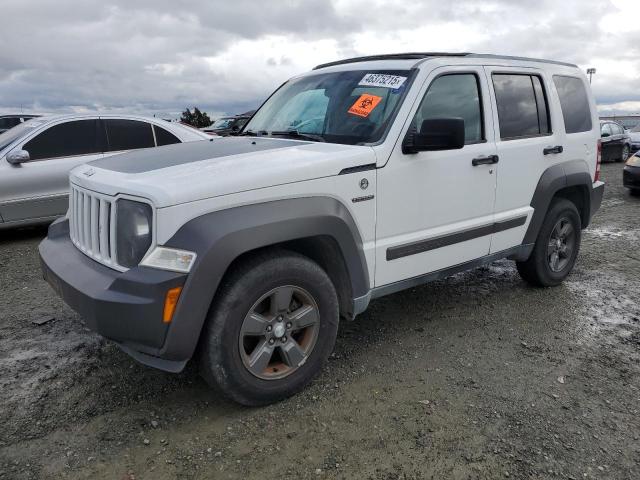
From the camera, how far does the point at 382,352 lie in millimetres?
3680

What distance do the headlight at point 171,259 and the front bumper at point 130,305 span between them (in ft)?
0.09

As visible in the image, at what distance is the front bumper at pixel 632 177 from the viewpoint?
407 inches

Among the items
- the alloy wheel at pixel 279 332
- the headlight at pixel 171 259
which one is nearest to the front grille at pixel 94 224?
the headlight at pixel 171 259

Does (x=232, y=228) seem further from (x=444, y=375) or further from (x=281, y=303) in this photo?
(x=444, y=375)

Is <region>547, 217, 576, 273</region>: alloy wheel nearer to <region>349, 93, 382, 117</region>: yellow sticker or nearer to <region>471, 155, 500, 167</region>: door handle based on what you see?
<region>471, 155, 500, 167</region>: door handle

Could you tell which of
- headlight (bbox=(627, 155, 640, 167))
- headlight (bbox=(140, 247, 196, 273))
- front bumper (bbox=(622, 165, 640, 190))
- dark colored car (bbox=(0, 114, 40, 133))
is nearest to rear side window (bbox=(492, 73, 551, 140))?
headlight (bbox=(140, 247, 196, 273))

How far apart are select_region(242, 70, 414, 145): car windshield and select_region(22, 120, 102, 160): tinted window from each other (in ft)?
11.9

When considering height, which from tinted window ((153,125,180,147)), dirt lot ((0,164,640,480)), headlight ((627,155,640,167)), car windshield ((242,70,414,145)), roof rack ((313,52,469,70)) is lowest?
dirt lot ((0,164,640,480))

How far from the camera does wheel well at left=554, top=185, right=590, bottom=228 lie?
4934 millimetres

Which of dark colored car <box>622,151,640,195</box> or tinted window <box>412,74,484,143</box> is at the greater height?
tinted window <box>412,74,484,143</box>

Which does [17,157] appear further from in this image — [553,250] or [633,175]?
[633,175]

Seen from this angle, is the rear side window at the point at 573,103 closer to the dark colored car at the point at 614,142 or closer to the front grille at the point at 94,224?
the front grille at the point at 94,224

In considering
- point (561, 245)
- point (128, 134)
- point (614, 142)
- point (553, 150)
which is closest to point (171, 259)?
point (553, 150)

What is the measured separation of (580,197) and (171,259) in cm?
414
